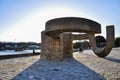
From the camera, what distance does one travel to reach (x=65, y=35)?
658 inches

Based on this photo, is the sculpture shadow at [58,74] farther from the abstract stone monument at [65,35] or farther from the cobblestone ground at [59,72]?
the abstract stone monument at [65,35]

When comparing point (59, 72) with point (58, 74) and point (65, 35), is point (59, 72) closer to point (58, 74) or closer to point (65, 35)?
point (58, 74)

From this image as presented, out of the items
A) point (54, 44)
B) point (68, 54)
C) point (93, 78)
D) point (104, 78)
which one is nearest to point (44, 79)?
point (93, 78)

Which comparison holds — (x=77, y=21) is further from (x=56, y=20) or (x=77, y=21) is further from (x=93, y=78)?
(x=93, y=78)

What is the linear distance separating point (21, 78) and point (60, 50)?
7720 mm

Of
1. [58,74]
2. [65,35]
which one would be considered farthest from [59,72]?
[65,35]

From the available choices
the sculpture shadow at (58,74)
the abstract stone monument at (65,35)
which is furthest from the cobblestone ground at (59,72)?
the abstract stone monument at (65,35)

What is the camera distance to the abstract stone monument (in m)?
8.03

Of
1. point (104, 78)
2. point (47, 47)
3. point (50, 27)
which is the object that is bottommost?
point (104, 78)

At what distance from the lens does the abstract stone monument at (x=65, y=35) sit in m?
8.03

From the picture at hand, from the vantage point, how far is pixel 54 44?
13.4m

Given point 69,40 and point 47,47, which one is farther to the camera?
point 69,40

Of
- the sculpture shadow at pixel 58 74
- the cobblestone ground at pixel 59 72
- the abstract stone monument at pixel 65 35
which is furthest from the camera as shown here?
the abstract stone monument at pixel 65 35

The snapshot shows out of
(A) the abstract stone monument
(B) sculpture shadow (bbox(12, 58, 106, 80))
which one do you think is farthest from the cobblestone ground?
(A) the abstract stone monument
